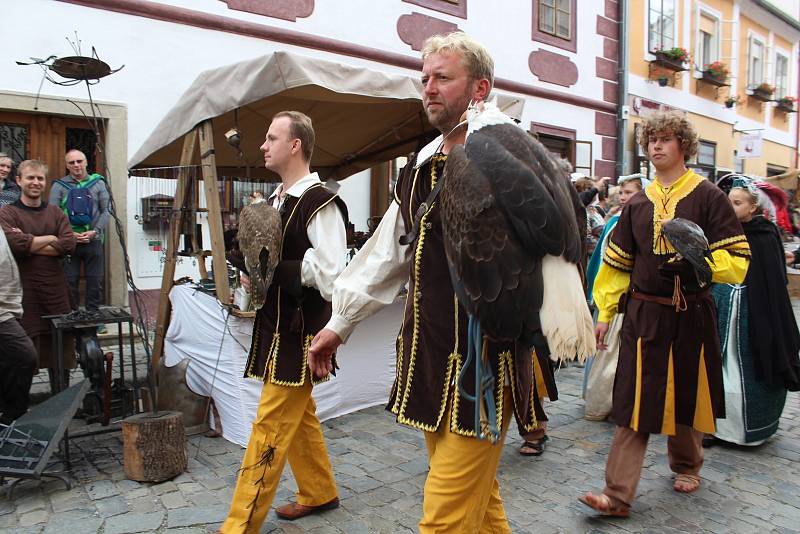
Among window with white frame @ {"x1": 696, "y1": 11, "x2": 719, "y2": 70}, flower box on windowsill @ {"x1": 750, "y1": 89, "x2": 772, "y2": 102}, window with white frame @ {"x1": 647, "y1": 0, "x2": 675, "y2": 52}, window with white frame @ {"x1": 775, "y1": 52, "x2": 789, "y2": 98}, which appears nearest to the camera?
window with white frame @ {"x1": 647, "y1": 0, "x2": 675, "y2": 52}

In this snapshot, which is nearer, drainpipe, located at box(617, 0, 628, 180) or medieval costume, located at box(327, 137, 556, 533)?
medieval costume, located at box(327, 137, 556, 533)

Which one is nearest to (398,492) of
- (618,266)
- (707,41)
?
(618,266)

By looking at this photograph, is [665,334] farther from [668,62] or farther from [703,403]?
[668,62]

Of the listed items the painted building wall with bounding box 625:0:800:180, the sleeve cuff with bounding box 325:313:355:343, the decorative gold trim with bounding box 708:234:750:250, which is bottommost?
the sleeve cuff with bounding box 325:313:355:343

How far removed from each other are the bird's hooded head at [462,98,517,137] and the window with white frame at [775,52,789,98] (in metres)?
20.9

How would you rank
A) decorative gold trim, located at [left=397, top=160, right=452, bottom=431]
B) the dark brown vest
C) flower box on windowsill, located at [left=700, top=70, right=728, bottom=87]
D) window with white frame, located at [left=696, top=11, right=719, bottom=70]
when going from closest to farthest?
1. decorative gold trim, located at [left=397, top=160, right=452, bottom=431]
2. the dark brown vest
3. flower box on windowsill, located at [left=700, top=70, right=728, bottom=87]
4. window with white frame, located at [left=696, top=11, right=719, bottom=70]

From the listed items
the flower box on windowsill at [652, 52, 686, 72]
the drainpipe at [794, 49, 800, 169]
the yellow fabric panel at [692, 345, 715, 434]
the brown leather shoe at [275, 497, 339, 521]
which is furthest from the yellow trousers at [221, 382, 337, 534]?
the drainpipe at [794, 49, 800, 169]

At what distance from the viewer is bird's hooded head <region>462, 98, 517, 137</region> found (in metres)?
1.70

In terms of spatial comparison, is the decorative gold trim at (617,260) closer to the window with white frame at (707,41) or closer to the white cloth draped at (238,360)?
the white cloth draped at (238,360)

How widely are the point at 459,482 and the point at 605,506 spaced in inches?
60.1

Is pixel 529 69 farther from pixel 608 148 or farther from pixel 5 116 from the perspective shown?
pixel 5 116

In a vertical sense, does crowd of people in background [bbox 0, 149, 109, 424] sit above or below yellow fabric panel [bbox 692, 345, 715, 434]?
above

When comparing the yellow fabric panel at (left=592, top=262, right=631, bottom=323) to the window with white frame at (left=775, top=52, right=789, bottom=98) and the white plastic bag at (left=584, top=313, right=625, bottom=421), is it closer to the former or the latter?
the white plastic bag at (left=584, top=313, right=625, bottom=421)

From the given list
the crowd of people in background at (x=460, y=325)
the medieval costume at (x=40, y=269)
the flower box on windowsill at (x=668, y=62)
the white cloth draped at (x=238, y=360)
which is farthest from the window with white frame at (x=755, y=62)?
the medieval costume at (x=40, y=269)
